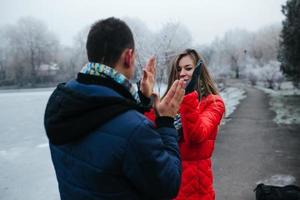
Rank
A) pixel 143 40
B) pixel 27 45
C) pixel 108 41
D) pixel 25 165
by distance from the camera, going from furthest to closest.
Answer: pixel 27 45 < pixel 143 40 < pixel 25 165 < pixel 108 41

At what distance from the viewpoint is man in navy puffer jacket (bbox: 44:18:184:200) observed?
48.6 inches

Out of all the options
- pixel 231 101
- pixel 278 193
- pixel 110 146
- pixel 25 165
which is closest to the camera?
pixel 110 146

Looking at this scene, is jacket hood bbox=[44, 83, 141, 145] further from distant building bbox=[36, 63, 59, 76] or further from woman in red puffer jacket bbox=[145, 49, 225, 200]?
distant building bbox=[36, 63, 59, 76]

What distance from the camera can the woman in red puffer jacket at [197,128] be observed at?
2.01 m

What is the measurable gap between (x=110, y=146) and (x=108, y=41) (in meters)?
0.47

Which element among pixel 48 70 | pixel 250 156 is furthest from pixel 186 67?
pixel 48 70

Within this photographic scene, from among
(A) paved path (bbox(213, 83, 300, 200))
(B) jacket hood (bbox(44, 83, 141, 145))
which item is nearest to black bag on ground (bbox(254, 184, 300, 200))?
(A) paved path (bbox(213, 83, 300, 200))

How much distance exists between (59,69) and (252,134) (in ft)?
126

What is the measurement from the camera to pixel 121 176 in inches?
50.1

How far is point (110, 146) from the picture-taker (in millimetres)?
1234

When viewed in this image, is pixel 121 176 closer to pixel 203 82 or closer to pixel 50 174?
pixel 203 82

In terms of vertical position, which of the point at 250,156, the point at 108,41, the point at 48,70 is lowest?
the point at 48,70

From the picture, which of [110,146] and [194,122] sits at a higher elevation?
[110,146]

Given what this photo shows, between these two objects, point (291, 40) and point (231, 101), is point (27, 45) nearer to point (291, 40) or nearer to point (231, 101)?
point (231, 101)
